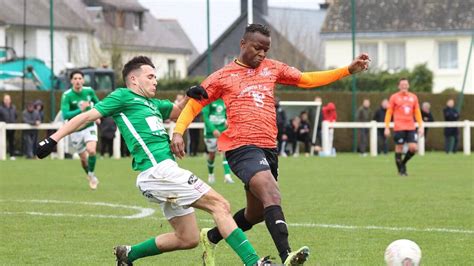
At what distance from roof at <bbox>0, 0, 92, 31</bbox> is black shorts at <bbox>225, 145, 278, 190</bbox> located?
2940 centimetres

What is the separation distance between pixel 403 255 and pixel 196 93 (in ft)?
7.97

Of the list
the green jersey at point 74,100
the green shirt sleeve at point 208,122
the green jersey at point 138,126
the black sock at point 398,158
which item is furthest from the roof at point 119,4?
the green jersey at point 138,126

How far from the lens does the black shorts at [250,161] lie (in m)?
9.27

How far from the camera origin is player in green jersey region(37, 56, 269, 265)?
8531mm

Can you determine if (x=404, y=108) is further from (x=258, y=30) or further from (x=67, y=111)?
(x=258, y=30)

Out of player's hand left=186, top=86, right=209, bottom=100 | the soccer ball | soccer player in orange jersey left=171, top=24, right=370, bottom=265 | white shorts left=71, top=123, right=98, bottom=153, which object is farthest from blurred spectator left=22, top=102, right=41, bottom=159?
the soccer ball

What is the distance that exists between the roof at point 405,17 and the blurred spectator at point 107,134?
81.8 ft

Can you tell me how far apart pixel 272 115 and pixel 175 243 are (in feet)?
4.97

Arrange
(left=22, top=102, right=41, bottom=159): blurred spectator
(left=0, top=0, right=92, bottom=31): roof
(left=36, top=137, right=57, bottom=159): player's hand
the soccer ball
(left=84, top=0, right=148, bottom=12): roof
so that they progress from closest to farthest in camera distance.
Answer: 1. the soccer ball
2. (left=36, top=137, right=57, bottom=159): player's hand
3. (left=22, top=102, right=41, bottom=159): blurred spectator
4. (left=0, top=0, right=92, bottom=31): roof
5. (left=84, top=0, right=148, bottom=12): roof

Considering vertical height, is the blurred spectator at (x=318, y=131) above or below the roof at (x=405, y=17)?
below

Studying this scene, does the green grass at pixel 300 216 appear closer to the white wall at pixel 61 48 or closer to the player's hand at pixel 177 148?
the player's hand at pixel 177 148

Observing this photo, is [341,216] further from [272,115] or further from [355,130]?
[355,130]

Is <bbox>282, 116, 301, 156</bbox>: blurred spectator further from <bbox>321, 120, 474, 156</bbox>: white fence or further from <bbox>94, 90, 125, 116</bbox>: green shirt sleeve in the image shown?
<bbox>94, 90, 125, 116</bbox>: green shirt sleeve

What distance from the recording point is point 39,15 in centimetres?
4316
